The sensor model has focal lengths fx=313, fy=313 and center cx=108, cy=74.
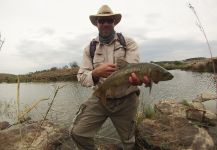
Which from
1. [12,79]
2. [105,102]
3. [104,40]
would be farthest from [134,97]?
[12,79]

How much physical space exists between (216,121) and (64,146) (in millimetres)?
4223

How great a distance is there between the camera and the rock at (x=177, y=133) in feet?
22.3

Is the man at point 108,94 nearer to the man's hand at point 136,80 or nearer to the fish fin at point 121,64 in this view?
the fish fin at point 121,64

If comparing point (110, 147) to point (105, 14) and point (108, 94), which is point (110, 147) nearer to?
point (108, 94)

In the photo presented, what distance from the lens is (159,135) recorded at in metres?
7.23

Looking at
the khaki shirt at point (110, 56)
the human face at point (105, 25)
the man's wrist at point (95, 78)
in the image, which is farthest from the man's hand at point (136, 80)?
the human face at point (105, 25)

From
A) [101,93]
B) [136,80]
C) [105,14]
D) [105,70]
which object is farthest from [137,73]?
[105,14]

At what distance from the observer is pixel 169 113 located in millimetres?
9109

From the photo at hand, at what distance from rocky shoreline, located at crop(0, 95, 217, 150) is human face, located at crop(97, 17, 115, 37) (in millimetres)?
2481

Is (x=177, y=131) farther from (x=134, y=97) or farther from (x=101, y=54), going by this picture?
(x=101, y=54)

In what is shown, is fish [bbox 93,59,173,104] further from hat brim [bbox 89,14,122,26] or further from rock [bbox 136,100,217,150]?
rock [bbox 136,100,217,150]

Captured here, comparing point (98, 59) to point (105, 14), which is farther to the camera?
point (98, 59)

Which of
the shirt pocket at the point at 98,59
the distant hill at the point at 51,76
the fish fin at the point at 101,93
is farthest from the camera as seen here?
the shirt pocket at the point at 98,59

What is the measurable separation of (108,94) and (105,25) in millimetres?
1174
